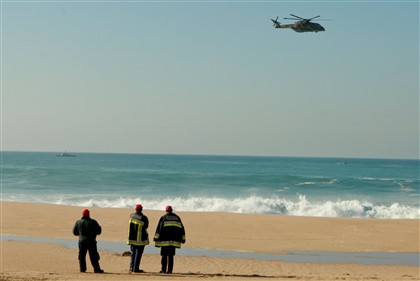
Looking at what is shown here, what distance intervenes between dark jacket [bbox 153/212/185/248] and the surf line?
12.1ft

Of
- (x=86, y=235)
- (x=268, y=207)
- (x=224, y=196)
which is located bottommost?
(x=224, y=196)

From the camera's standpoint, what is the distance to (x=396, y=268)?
15.1 metres

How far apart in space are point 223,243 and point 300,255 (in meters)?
2.74

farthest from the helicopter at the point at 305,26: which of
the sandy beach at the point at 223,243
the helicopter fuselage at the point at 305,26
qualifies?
the sandy beach at the point at 223,243

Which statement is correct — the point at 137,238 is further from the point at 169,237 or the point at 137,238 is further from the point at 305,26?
the point at 305,26

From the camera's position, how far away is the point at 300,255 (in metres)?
17.1

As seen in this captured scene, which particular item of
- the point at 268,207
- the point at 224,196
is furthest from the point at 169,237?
the point at 224,196

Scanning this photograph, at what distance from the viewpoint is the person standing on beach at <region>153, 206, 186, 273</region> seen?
12.5 metres

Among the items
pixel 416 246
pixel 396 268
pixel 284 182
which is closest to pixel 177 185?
pixel 284 182

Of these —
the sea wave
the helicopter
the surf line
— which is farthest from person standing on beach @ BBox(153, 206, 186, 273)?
the sea wave

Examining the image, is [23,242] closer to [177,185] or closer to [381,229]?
[381,229]

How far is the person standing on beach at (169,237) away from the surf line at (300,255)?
366 cm

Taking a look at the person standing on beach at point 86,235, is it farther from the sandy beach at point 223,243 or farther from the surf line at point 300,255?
the surf line at point 300,255

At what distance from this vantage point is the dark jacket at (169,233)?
12.5 meters
